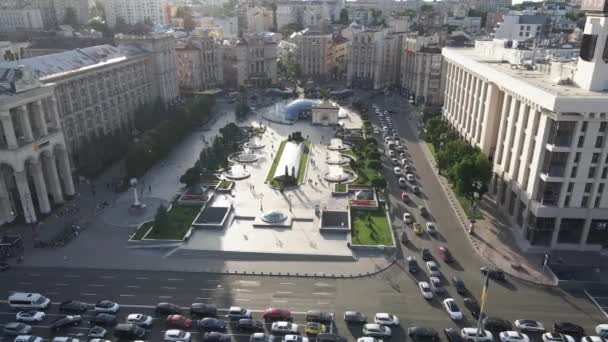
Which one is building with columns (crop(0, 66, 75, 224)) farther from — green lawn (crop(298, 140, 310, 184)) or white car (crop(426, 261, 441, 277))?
white car (crop(426, 261, 441, 277))

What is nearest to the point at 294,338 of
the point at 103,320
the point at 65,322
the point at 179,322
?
the point at 179,322

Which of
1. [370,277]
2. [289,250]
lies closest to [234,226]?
[289,250]

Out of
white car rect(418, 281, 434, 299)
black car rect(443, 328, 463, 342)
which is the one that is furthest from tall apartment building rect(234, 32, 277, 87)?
black car rect(443, 328, 463, 342)

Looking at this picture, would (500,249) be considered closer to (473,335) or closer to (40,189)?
(473,335)

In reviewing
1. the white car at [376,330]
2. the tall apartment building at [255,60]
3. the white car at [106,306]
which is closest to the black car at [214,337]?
the white car at [106,306]

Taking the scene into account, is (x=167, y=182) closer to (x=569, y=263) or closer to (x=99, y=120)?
(x=99, y=120)

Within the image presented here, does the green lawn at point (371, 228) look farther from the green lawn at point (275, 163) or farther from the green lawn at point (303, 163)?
the green lawn at point (275, 163)
